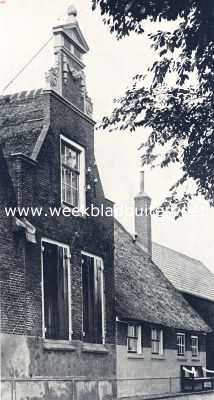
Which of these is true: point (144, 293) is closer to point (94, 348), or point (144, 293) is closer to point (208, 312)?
point (94, 348)

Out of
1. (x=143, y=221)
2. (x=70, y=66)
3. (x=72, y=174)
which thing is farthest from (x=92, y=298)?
(x=143, y=221)

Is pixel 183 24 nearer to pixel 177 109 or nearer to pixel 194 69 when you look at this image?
pixel 194 69

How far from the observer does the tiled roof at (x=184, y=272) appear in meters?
32.8

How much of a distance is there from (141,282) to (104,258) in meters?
7.34

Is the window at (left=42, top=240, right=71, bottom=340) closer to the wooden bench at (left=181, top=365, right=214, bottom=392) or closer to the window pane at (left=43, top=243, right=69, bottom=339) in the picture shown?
the window pane at (left=43, top=243, right=69, bottom=339)

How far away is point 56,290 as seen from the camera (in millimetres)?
16297

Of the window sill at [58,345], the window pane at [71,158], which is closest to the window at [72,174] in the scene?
the window pane at [71,158]

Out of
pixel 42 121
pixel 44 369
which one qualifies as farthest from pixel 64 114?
pixel 44 369

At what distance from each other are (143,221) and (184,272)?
18.6ft

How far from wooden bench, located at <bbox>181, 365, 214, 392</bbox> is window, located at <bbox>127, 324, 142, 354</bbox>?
183 inches

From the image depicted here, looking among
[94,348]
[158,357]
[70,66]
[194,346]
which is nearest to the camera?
[94,348]

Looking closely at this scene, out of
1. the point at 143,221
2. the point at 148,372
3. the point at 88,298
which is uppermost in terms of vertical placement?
the point at 143,221

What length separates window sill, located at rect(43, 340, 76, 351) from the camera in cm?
1540

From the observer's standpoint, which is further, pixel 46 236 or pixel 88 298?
Result: pixel 88 298
